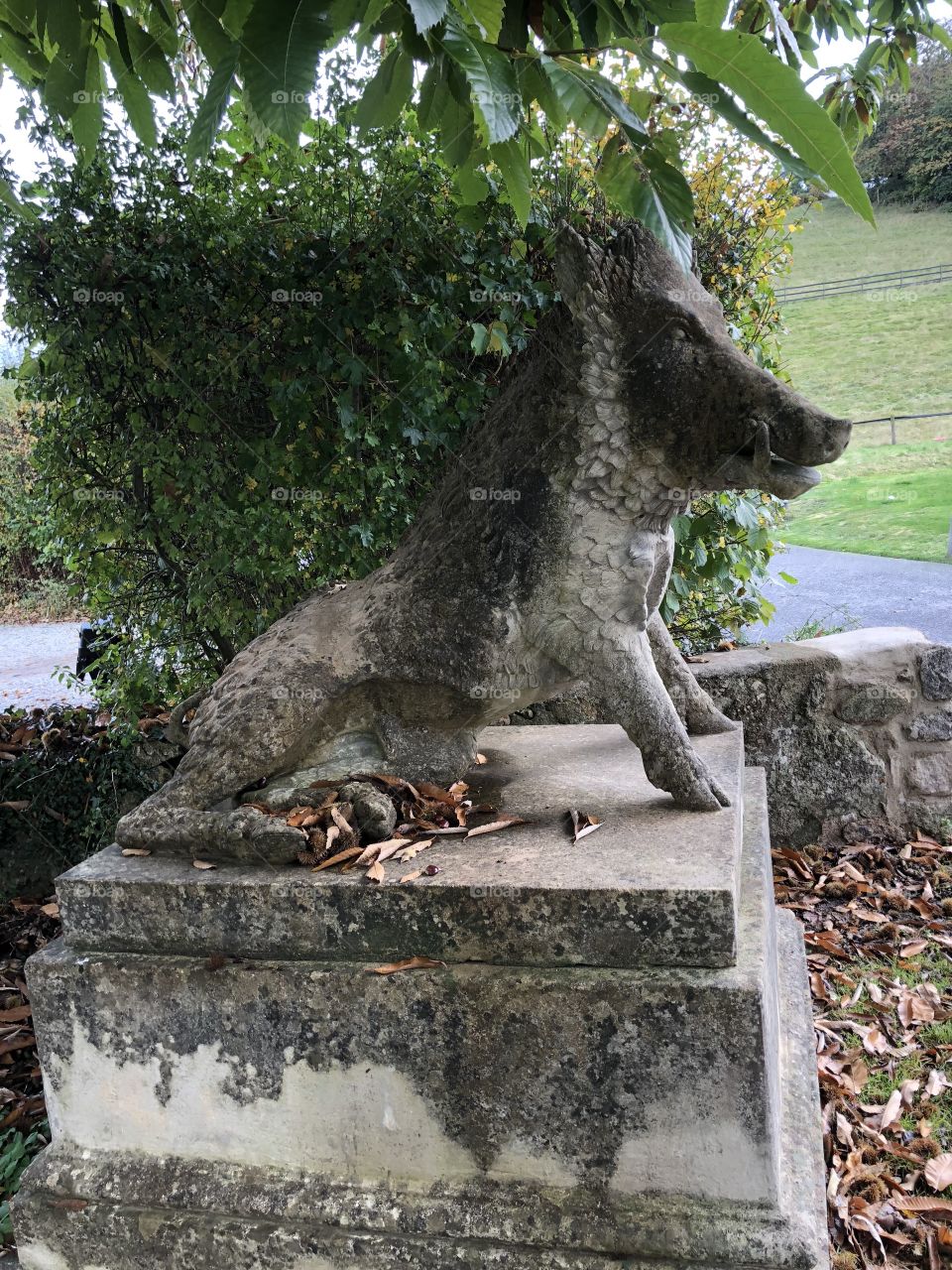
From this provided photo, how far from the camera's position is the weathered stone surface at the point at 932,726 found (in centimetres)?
388

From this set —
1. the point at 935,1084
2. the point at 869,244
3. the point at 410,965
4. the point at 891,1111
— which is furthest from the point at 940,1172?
the point at 869,244

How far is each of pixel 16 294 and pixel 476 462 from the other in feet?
7.62

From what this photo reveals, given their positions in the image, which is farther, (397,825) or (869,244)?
(869,244)

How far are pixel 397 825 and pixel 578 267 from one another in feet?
4.25

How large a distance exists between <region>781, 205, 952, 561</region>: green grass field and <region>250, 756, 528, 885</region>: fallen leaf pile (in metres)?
5.17

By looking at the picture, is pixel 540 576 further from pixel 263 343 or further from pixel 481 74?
pixel 263 343

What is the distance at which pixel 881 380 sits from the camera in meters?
7.95

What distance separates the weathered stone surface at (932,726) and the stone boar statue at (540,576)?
204 centimetres

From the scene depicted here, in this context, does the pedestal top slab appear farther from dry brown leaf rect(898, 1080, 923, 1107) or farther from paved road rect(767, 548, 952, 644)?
paved road rect(767, 548, 952, 644)

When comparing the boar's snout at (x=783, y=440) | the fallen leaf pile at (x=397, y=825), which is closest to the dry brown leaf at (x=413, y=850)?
the fallen leaf pile at (x=397, y=825)

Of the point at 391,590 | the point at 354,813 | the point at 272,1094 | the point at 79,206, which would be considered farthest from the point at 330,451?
the point at 272,1094

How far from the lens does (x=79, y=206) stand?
355 centimetres

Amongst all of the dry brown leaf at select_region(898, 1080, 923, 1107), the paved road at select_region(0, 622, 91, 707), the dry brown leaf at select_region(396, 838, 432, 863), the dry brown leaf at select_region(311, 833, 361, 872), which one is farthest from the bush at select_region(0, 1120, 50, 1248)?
the paved road at select_region(0, 622, 91, 707)

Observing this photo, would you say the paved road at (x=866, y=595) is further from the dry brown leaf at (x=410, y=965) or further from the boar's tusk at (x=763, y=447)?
the dry brown leaf at (x=410, y=965)
